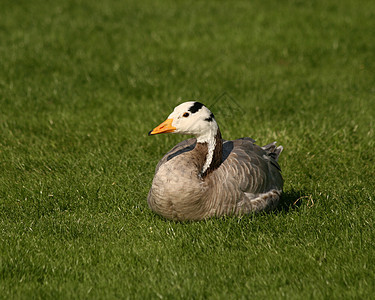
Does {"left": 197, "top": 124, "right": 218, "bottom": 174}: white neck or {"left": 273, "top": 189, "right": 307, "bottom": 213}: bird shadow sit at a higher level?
{"left": 197, "top": 124, "right": 218, "bottom": 174}: white neck

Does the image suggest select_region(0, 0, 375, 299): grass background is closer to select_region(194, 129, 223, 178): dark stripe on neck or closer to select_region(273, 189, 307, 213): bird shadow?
select_region(273, 189, 307, 213): bird shadow

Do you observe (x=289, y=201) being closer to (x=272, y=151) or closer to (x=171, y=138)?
(x=272, y=151)

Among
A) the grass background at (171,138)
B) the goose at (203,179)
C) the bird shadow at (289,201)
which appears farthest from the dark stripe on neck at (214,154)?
the bird shadow at (289,201)

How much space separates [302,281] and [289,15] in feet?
37.7

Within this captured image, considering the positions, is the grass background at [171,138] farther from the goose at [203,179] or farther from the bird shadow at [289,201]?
the goose at [203,179]

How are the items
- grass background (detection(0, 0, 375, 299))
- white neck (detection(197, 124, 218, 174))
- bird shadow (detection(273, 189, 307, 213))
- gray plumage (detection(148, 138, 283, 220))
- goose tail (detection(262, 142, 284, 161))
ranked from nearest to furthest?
grass background (detection(0, 0, 375, 299)) < gray plumage (detection(148, 138, 283, 220)) < white neck (detection(197, 124, 218, 174)) < bird shadow (detection(273, 189, 307, 213)) < goose tail (detection(262, 142, 284, 161))

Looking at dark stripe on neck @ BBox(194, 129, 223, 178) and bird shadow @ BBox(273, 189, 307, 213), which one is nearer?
dark stripe on neck @ BBox(194, 129, 223, 178)

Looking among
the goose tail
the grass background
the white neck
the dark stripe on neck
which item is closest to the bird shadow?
the grass background

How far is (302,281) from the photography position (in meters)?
5.23

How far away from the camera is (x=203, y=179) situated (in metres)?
6.44

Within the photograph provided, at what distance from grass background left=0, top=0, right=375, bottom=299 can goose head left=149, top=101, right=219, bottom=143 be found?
1093 mm

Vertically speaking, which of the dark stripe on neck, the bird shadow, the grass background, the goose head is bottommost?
the bird shadow

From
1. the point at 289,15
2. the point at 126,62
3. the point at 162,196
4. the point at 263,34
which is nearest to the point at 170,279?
the point at 162,196

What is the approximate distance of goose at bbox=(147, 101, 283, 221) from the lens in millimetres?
6285
